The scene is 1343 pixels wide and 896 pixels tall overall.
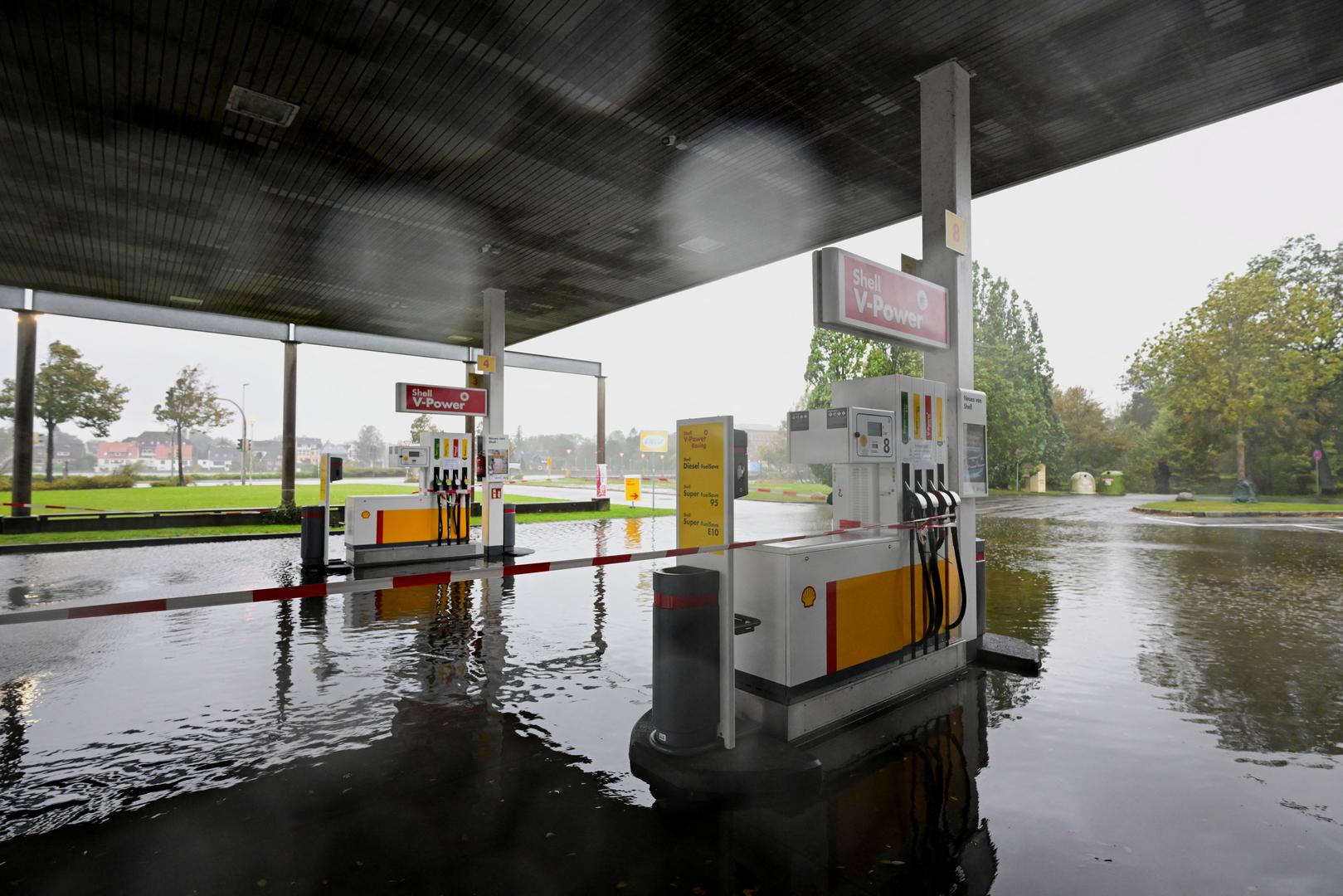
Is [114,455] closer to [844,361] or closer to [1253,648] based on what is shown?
[844,361]

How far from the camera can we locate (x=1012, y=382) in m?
30.5

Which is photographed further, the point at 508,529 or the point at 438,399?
the point at 508,529

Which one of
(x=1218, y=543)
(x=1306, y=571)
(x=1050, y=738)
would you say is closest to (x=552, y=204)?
(x=1050, y=738)

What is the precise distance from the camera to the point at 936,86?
5.88 meters

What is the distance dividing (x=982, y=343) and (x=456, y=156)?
30.1m

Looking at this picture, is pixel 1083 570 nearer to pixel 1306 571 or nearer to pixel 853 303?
pixel 1306 571

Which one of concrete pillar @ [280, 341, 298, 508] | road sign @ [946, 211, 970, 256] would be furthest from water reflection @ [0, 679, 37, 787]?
concrete pillar @ [280, 341, 298, 508]

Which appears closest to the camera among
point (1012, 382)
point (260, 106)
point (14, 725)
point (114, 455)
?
point (14, 725)

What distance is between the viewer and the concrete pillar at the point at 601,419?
76.9 ft

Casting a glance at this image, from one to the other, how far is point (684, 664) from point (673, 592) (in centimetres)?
40

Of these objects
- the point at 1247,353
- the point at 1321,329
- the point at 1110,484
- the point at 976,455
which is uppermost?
the point at 1321,329

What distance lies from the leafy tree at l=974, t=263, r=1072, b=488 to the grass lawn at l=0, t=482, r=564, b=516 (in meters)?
21.5

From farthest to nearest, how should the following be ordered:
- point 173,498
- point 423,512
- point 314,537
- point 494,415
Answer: point 173,498
point 494,415
point 423,512
point 314,537

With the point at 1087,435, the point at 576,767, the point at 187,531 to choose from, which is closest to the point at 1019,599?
the point at 576,767
